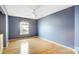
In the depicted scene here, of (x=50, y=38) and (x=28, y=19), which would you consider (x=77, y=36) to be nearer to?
(x=50, y=38)

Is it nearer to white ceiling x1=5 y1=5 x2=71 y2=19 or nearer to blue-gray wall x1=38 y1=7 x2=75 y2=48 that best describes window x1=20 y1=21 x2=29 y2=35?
white ceiling x1=5 y1=5 x2=71 y2=19

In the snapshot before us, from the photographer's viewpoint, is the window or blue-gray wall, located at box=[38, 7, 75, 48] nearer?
blue-gray wall, located at box=[38, 7, 75, 48]

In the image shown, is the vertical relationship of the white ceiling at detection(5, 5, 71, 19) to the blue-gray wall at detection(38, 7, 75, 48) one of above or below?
above

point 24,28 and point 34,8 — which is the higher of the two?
point 34,8

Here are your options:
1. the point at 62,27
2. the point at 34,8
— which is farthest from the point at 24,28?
the point at 62,27

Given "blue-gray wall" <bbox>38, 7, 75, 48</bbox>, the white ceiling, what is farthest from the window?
"blue-gray wall" <bbox>38, 7, 75, 48</bbox>

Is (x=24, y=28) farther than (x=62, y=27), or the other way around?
(x=24, y=28)

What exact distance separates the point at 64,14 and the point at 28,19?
9.93 feet

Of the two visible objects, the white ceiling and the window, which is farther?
the window

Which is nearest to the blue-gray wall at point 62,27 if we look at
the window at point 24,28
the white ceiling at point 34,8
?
the white ceiling at point 34,8

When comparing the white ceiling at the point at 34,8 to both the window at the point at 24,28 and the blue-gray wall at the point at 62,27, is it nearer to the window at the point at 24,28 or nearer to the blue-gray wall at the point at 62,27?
the blue-gray wall at the point at 62,27

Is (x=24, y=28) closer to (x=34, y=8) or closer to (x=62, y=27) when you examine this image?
(x=34, y=8)

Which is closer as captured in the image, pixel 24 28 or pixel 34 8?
pixel 34 8
